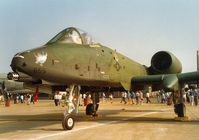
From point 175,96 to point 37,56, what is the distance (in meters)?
8.33

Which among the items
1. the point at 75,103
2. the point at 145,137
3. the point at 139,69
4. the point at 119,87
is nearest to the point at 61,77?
the point at 75,103

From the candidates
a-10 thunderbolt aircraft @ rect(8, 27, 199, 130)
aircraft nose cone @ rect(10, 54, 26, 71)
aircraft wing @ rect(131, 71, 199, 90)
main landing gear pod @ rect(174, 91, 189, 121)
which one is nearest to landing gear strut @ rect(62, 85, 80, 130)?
a-10 thunderbolt aircraft @ rect(8, 27, 199, 130)

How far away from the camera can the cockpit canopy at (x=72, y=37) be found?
41.5ft

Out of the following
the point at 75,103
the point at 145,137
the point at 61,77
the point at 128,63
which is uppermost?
the point at 128,63

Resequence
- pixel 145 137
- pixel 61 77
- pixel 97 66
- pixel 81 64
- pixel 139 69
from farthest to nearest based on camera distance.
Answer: pixel 139 69
pixel 97 66
pixel 81 64
pixel 61 77
pixel 145 137

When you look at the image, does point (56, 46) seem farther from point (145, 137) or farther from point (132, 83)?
point (132, 83)

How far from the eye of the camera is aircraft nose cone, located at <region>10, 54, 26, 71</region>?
1052 centimetres

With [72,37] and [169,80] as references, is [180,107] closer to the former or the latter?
[169,80]

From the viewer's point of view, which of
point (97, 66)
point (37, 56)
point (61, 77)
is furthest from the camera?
point (97, 66)

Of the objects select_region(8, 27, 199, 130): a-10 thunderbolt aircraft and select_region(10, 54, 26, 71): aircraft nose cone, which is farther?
select_region(8, 27, 199, 130): a-10 thunderbolt aircraft

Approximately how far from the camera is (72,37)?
42.5 feet

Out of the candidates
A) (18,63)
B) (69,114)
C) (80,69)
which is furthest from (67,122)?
(18,63)

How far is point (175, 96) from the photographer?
16562 mm

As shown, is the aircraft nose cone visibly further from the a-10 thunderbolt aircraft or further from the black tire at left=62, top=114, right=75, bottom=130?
the black tire at left=62, top=114, right=75, bottom=130
